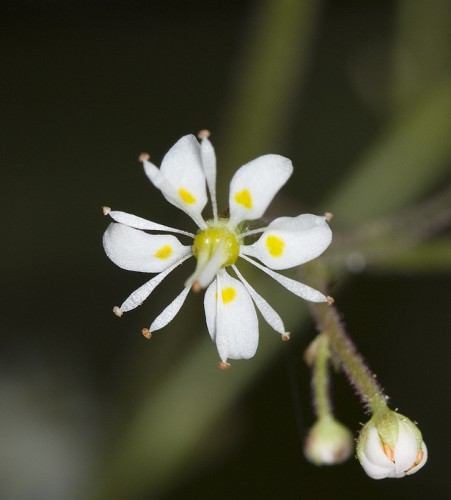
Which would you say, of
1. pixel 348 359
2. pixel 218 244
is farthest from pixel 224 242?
pixel 348 359

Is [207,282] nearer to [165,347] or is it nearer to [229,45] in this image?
[165,347]

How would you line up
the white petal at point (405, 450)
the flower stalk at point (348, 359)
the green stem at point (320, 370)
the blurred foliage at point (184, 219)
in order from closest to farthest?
the white petal at point (405, 450) → the flower stalk at point (348, 359) → the green stem at point (320, 370) → the blurred foliage at point (184, 219)

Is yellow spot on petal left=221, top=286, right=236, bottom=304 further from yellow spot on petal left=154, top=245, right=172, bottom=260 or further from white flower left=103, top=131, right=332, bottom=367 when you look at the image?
yellow spot on petal left=154, top=245, right=172, bottom=260

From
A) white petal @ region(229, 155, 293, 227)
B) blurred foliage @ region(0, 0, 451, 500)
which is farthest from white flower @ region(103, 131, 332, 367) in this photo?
blurred foliage @ region(0, 0, 451, 500)

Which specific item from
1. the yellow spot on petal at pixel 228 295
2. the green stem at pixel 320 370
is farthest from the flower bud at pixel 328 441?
the yellow spot on petal at pixel 228 295

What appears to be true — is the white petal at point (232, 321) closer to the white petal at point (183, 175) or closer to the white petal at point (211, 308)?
the white petal at point (211, 308)

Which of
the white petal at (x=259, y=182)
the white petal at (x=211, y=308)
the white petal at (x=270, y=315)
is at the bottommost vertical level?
the white petal at (x=270, y=315)

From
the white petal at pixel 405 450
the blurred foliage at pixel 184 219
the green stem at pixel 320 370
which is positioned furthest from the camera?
the blurred foliage at pixel 184 219
